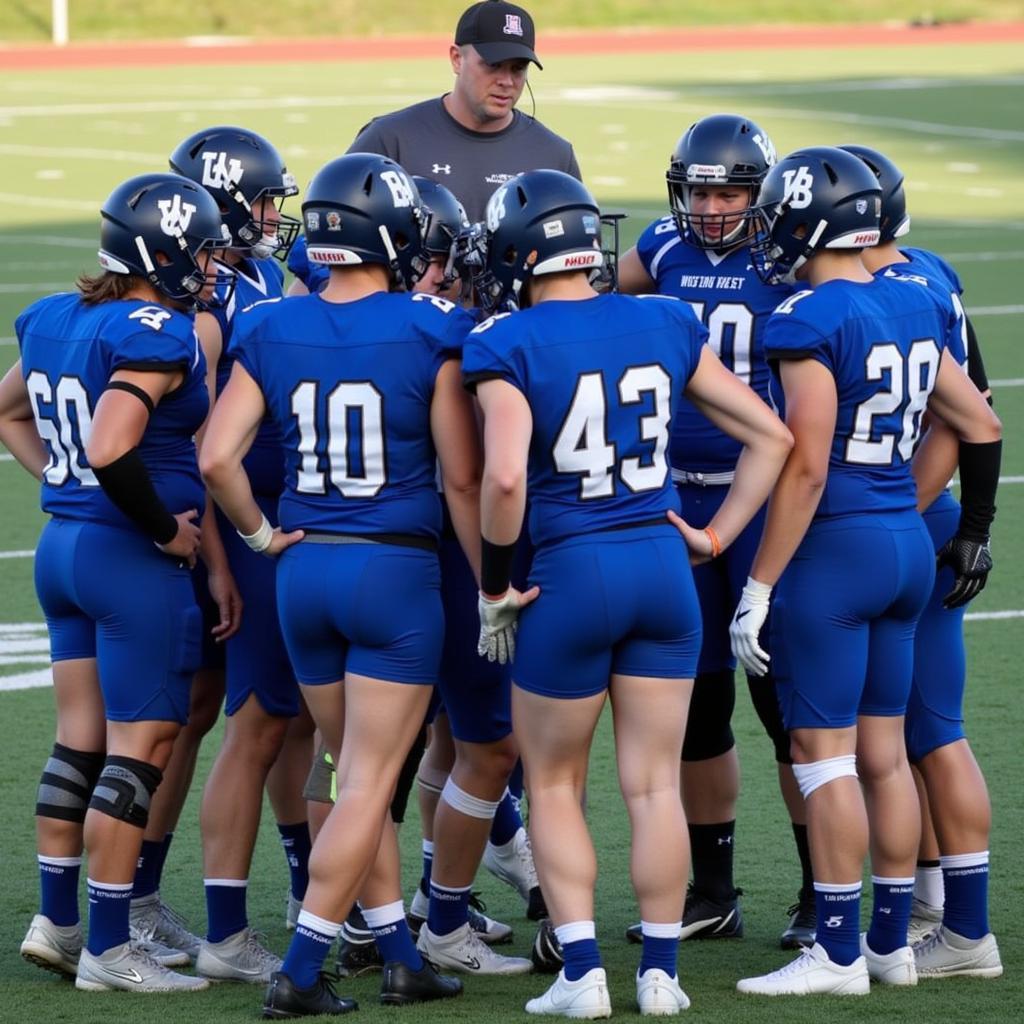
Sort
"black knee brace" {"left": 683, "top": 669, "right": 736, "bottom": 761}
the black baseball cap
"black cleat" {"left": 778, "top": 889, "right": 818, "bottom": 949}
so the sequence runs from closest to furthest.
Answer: "black cleat" {"left": 778, "top": 889, "right": 818, "bottom": 949} → "black knee brace" {"left": 683, "top": 669, "right": 736, "bottom": 761} → the black baseball cap

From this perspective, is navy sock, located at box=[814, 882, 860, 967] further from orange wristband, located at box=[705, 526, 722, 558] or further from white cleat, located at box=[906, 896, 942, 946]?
orange wristband, located at box=[705, 526, 722, 558]

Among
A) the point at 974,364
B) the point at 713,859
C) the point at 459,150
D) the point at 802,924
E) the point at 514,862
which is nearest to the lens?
the point at 974,364

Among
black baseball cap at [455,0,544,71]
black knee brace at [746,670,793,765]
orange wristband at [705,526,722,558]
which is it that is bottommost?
black knee brace at [746,670,793,765]

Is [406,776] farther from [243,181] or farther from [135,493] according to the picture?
[243,181]

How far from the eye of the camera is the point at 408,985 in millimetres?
5016

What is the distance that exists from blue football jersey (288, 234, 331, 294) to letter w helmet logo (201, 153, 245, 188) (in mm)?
259

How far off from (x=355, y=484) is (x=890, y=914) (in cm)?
170

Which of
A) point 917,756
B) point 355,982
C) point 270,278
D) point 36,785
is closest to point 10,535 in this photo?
point 36,785

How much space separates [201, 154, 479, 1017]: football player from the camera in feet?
15.7

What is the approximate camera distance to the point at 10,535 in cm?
987

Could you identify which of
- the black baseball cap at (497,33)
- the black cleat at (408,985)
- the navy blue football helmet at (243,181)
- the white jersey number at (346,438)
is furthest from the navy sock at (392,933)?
the black baseball cap at (497,33)

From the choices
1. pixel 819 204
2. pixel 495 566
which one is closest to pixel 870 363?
pixel 819 204

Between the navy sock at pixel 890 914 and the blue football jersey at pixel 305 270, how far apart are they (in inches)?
84.9

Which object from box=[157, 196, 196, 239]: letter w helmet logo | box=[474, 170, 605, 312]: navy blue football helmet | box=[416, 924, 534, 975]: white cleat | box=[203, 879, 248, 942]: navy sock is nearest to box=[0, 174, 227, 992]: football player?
box=[157, 196, 196, 239]: letter w helmet logo
